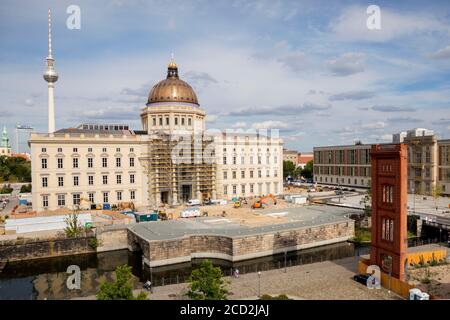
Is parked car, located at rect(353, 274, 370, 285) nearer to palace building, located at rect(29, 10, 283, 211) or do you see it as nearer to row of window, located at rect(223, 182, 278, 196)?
palace building, located at rect(29, 10, 283, 211)

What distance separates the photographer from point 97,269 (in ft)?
116

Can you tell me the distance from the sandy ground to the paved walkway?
379cm

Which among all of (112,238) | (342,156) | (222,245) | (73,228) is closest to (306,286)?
(222,245)

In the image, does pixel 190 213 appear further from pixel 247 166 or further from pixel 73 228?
pixel 247 166

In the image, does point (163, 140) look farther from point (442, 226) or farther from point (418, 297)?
point (418, 297)

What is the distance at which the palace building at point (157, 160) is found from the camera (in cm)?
5597

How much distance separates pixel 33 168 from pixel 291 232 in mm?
39682

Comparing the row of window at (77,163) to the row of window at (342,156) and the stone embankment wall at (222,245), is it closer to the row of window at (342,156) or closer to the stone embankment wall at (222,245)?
the stone embankment wall at (222,245)

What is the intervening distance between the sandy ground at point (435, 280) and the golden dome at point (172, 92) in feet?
166

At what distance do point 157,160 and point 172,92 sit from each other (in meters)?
14.9

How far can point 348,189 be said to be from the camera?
293ft

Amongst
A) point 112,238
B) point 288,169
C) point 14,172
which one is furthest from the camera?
point 288,169

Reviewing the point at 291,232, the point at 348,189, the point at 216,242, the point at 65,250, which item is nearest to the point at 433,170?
the point at 348,189

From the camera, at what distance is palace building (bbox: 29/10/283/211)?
56.0m
